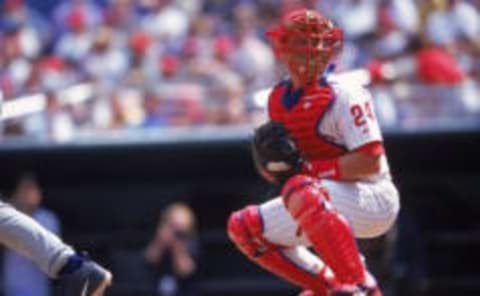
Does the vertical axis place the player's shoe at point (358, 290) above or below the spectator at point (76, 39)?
above

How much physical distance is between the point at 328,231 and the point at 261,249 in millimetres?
680

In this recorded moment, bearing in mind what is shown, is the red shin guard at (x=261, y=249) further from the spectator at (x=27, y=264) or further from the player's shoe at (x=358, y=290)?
the spectator at (x=27, y=264)

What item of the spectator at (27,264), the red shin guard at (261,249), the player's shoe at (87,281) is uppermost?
the player's shoe at (87,281)

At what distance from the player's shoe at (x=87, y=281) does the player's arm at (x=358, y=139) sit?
114cm

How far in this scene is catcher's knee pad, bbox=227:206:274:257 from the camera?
7.77 metres

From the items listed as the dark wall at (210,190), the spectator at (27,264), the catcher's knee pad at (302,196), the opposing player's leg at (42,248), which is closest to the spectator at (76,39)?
the dark wall at (210,190)

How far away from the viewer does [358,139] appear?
24.6 feet

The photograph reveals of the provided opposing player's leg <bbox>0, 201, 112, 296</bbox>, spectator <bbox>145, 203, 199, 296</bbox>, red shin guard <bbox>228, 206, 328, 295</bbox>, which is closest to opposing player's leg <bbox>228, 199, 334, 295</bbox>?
red shin guard <bbox>228, 206, 328, 295</bbox>

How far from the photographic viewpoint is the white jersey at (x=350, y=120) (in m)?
7.49

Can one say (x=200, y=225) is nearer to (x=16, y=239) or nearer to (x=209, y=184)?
(x=209, y=184)

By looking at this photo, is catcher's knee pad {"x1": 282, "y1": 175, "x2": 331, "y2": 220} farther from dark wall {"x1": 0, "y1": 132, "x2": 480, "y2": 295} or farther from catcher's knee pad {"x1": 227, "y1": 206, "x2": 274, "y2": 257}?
dark wall {"x1": 0, "y1": 132, "x2": 480, "y2": 295}

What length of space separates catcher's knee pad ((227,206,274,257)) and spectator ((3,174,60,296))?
16.8ft

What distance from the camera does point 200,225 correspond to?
47.1ft

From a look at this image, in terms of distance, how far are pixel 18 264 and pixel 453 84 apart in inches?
158
